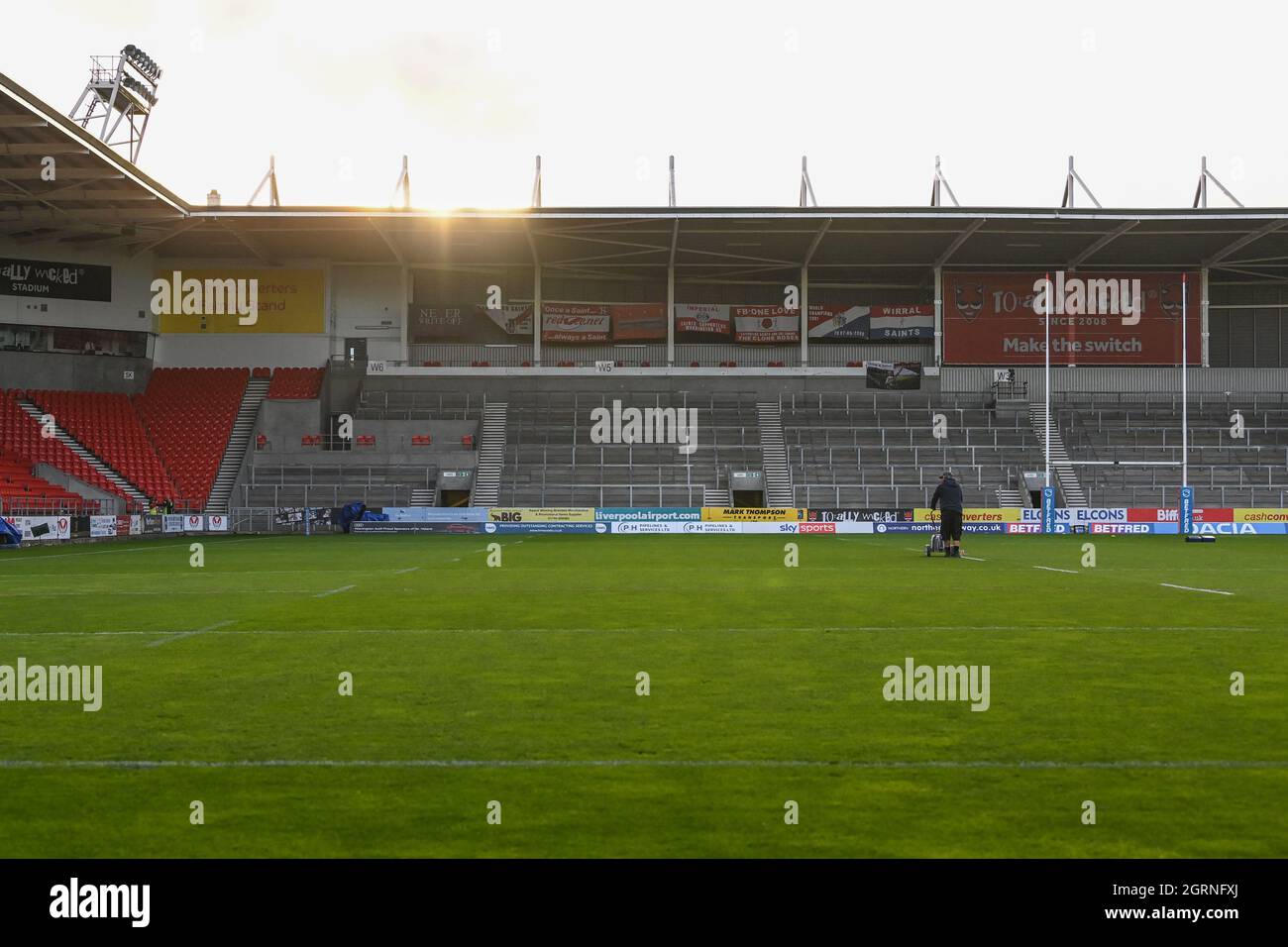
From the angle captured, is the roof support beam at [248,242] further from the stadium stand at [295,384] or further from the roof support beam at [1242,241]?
the roof support beam at [1242,241]

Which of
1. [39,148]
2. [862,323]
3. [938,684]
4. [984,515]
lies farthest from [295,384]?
[938,684]

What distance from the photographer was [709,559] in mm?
27641

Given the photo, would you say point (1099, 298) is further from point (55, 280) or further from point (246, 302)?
point (55, 280)

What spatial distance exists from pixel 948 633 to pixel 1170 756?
565cm

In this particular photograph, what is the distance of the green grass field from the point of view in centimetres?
516

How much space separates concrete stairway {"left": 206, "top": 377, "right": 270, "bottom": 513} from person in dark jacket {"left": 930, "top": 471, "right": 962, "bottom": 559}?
35.4 meters

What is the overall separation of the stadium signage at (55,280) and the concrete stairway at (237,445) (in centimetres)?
786

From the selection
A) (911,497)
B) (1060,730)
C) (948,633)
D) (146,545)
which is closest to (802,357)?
(911,497)

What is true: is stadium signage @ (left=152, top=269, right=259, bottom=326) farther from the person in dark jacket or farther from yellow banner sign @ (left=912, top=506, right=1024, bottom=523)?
the person in dark jacket

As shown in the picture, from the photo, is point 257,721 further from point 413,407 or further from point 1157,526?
point 413,407

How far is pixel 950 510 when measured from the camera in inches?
1048

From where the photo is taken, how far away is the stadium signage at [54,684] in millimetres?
8539

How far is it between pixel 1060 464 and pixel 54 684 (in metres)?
53.1

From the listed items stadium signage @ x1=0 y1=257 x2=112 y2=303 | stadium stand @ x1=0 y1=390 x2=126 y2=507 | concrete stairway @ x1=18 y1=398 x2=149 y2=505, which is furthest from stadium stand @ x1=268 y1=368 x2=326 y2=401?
stadium stand @ x1=0 y1=390 x2=126 y2=507
